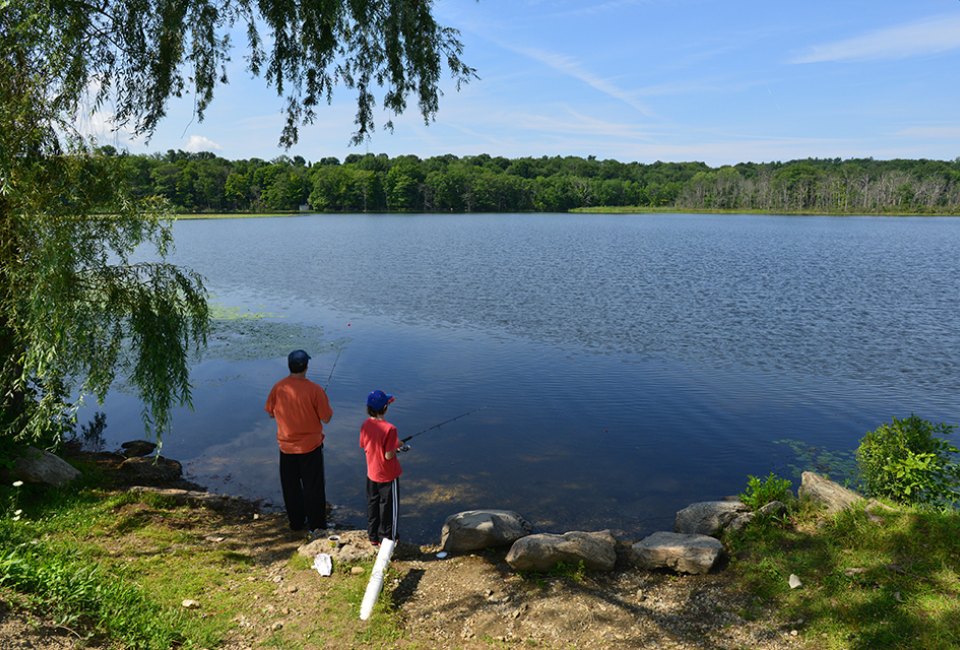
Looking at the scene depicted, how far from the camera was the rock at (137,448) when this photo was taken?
1123cm

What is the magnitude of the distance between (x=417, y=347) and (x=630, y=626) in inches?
553

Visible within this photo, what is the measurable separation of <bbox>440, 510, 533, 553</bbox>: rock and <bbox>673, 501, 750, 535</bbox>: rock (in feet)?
6.94

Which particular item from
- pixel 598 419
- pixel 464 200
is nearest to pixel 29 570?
pixel 598 419

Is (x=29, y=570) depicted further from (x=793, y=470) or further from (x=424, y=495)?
(x=793, y=470)

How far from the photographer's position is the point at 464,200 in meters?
139

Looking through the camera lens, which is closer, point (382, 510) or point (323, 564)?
point (323, 564)

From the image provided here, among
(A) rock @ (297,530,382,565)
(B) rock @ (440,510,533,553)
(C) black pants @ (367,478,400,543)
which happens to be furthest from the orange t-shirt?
(B) rock @ (440,510,533,553)

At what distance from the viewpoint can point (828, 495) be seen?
714 cm

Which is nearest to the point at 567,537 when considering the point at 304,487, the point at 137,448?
the point at 304,487

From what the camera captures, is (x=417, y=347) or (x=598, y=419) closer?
(x=598, y=419)

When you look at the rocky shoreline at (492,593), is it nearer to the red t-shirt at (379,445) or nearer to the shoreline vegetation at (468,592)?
the shoreline vegetation at (468,592)

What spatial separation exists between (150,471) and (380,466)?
5.60m

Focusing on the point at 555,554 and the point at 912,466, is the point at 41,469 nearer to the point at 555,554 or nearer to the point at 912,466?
the point at 555,554

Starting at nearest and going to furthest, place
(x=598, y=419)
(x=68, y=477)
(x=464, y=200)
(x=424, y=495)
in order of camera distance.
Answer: (x=68, y=477)
(x=424, y=495)
(x=598, y=419)
(x=464, y=200)
